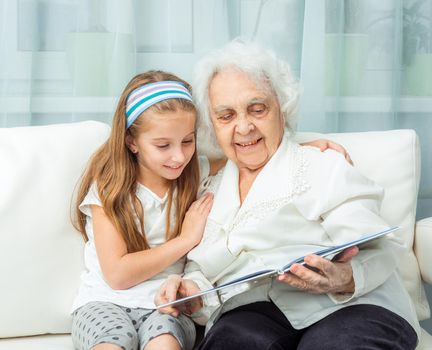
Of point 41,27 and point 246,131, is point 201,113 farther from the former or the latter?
point 41,27

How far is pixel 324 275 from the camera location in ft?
4.99

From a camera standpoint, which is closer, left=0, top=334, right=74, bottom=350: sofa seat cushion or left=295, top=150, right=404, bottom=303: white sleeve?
left=295, top=150, right=404, bottom=303: white sleeve

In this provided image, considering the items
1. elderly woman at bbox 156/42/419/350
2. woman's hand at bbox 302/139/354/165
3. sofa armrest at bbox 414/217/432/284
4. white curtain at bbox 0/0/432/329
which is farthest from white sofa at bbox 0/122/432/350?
white curtain at bbox 0/0/432/329

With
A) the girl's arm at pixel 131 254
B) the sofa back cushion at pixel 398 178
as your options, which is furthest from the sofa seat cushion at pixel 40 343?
the sofa back cushion at pixel 398 178

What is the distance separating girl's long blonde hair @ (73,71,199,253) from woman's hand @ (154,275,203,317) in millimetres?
197

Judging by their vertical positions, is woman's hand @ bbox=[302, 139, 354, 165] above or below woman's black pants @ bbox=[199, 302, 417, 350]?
above

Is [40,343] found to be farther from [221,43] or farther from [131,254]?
[221,43]

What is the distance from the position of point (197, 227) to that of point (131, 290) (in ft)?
0.76

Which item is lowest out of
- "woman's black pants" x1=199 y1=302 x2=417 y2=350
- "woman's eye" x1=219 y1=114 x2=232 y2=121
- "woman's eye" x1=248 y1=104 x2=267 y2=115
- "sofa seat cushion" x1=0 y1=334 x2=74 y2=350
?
"sofa seat cushion" x1=0 y1=334 x2=74 y2=350

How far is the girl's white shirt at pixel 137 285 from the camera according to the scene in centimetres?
182

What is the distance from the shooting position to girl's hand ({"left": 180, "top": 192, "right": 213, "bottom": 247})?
1817mm

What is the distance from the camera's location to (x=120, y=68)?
224cm

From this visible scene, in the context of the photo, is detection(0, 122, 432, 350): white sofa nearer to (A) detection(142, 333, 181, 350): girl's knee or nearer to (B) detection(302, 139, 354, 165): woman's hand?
(B) detection(302, 139, 354, 165): woman's hand

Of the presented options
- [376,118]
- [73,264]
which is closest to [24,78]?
[73,264]
